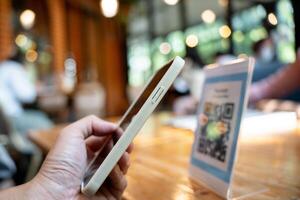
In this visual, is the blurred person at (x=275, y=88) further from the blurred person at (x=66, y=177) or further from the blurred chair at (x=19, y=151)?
the blurred chair at (x=19, y=151)

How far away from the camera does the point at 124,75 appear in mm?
7207

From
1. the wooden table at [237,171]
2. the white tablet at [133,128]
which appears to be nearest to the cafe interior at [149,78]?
the wooden table at [237,171]

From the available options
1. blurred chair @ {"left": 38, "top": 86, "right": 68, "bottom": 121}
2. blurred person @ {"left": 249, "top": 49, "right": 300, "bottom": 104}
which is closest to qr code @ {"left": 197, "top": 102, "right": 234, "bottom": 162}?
blurred person @ {"left": 249, "top": 49, "right": 300, "bottom": 104}

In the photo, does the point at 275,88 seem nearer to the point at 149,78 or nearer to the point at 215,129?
the point at 149,78

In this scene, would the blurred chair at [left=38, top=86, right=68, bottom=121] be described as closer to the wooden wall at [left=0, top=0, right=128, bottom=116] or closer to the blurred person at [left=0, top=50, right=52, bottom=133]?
the wooden wall at [left=0, top=0, right=128, bottom=116]

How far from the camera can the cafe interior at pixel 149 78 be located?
30.3 inches

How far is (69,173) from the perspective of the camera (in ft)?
2.18

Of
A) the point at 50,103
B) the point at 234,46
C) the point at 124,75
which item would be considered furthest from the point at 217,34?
the point at 50,103

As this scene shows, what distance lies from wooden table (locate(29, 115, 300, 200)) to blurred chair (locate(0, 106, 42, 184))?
4.44 ft

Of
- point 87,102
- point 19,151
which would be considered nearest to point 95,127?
point 19,151

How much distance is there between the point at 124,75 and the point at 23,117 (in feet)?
14.0

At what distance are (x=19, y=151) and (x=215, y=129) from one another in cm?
211

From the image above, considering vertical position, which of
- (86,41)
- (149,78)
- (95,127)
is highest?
(86,41)

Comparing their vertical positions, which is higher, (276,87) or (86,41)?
(86,41)
